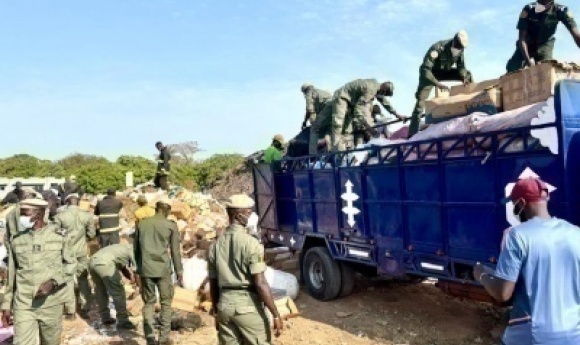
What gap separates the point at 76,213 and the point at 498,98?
566 centimetres

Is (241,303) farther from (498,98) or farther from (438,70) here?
(438,70)

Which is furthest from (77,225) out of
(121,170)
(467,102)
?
(121,170)

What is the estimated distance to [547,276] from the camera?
8.57ft

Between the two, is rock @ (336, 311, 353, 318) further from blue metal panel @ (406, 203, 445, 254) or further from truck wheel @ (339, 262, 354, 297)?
blue metal panel @ (406, 203, 445, 254)

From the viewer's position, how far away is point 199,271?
7.88m

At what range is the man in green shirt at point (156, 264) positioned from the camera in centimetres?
609

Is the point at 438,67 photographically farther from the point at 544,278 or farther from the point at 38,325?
the point at 38,325

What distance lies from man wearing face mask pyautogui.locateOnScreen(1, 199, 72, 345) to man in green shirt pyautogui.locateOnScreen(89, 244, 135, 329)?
2.13 metres

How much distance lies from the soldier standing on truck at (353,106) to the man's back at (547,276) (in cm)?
618

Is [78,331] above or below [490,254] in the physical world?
below

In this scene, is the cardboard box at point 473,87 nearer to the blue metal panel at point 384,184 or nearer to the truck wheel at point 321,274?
the blue metal panel at point 384,184

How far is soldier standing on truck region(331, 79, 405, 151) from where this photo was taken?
8.88m

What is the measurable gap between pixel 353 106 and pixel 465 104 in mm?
3168

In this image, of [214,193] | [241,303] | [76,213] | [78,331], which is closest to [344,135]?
[76,213]
